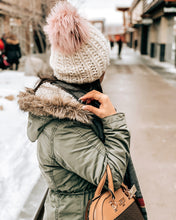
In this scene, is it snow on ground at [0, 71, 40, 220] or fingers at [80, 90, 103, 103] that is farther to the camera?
snow on ground at [0, 71, 40, 220]

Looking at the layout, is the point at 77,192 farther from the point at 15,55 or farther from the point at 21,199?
the point at 15,55

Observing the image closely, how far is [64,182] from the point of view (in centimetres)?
130

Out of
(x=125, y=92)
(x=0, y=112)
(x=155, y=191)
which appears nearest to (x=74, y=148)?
(x=155, y=191)

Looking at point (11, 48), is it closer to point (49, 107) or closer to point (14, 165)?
point (14, 165)

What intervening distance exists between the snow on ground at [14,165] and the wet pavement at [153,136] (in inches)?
57.8

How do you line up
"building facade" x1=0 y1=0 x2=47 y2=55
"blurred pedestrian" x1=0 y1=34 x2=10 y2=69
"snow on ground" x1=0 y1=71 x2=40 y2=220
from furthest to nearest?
"building facade" x1=0 y1=0 x2=47 y2=55
"blurred pedestrian" x1=0 y1=34 x2=10 y2=69
"snow on ground" x1=0 y1=71 x2=40 y2=220

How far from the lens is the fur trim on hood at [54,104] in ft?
3.90

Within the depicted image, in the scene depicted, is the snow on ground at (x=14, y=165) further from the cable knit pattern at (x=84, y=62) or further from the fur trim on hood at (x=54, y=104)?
the cable knit pattern at (x=84, y=62)

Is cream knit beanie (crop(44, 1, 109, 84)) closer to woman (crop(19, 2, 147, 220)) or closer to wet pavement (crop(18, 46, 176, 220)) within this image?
woman (crop(19, 2, 147, 220))

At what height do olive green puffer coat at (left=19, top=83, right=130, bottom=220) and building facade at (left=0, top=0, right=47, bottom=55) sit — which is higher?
building facade at (left=0, top=0, right=47, bottom=55)

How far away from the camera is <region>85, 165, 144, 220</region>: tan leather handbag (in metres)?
1.16

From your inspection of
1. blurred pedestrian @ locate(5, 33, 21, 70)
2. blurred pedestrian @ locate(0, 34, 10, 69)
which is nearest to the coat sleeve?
blurred pedestrian @ locate(0, 34, 10, 69)

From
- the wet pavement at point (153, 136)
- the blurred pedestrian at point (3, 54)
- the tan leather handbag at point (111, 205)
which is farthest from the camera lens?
the blurred pedestrian at point (3, 54)

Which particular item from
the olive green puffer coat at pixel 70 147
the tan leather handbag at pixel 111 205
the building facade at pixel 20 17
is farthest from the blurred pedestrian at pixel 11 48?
the tan leather handbag at pixel 111 205
